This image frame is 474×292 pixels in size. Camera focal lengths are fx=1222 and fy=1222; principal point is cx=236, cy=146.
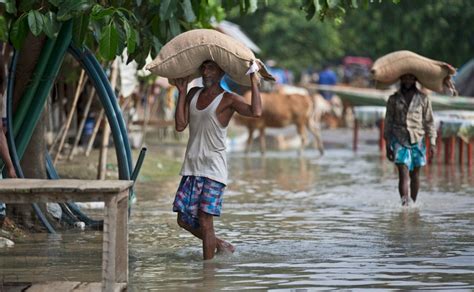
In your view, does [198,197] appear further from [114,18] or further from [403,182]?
[403,182]

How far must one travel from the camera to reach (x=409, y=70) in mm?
13734

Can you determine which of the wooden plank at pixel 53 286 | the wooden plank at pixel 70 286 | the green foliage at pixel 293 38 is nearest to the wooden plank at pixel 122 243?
the wooden plank at pixel 70 286

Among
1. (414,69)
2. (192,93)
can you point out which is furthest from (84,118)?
(192,93)

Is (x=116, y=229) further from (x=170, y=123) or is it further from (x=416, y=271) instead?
(x=170, y=123)

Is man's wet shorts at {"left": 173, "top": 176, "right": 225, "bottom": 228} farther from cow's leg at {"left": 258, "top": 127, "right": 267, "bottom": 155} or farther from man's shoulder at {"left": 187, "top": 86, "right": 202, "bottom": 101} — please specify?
cow's leg at {"left": 258, "top": 127, "right": 267, "bottom": 155}

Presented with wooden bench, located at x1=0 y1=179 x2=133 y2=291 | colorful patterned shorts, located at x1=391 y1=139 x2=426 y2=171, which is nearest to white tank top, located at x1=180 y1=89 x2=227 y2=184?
wooden bench, located at x1=0 y1=179 x2=133 y2=291

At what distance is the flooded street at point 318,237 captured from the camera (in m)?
8.89

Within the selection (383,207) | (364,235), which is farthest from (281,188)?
(364,235)

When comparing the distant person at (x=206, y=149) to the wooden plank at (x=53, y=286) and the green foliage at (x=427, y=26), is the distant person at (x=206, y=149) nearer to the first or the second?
the wooden plank at (x=53, y=286)

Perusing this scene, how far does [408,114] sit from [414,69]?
558 millimetres

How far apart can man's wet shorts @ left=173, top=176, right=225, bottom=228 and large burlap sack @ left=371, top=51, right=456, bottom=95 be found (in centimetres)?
470

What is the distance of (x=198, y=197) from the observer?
9.52 m

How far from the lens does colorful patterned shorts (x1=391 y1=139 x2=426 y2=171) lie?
14.0 metres

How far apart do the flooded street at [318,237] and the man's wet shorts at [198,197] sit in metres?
0.45
